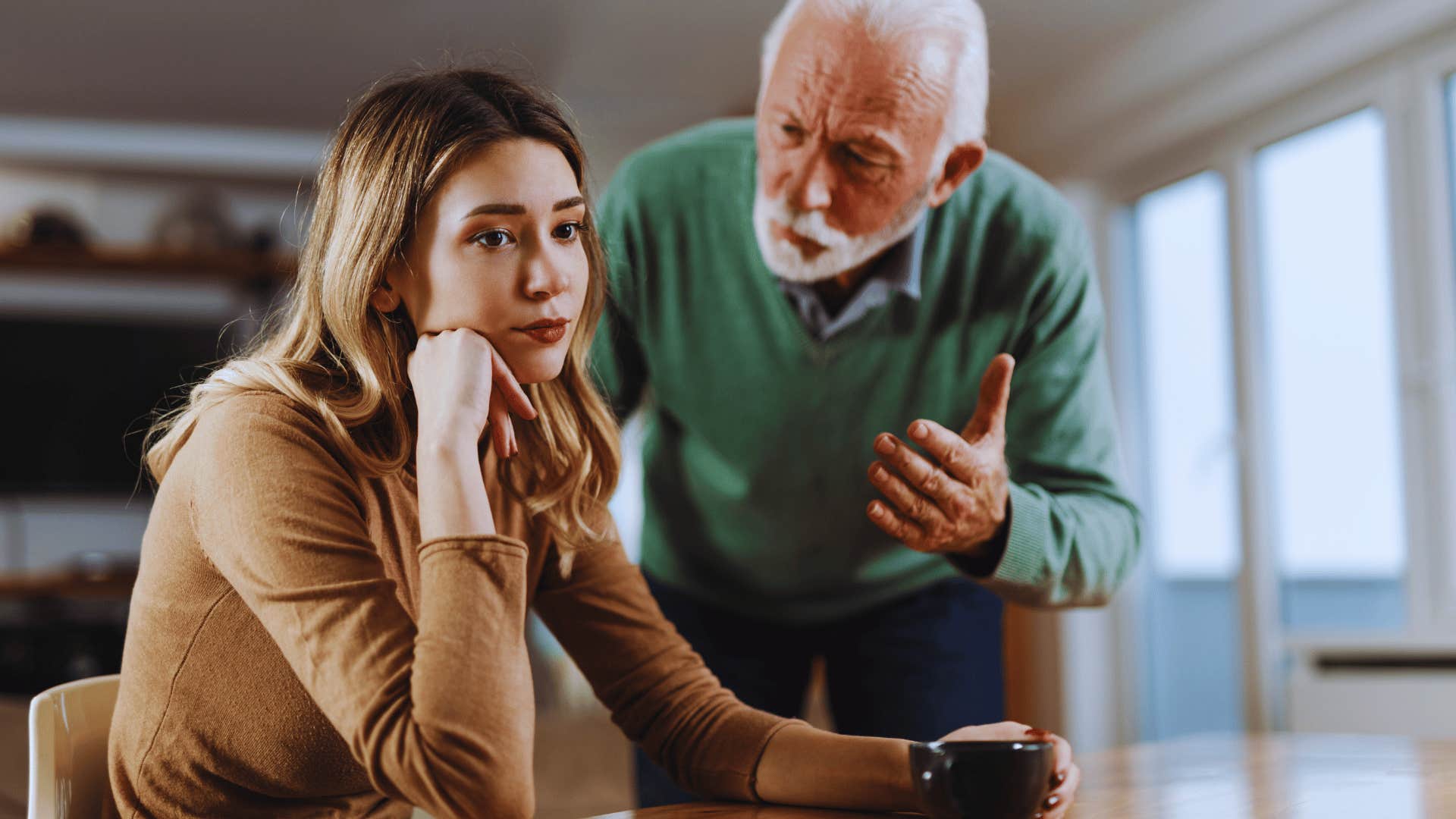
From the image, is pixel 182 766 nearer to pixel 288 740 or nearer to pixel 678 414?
pixel 288 740

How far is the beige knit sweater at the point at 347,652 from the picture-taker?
31.6 inches

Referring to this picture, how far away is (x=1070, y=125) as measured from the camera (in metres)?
4.14

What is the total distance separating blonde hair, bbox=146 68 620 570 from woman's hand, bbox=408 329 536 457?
4 cm

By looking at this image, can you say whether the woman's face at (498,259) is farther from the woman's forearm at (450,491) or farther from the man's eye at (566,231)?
the woman's forearm at (450,491)

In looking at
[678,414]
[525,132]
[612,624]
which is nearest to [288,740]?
[612,624]

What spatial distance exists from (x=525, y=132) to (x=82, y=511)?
5.06 meters

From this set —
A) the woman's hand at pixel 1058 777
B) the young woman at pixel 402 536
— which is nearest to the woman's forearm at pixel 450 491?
the young woman at pixel 402 536

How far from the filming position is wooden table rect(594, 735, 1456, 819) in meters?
0.90

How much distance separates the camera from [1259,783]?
1.04m

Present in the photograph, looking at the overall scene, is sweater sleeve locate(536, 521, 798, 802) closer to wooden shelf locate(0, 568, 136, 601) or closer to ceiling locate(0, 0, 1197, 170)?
ceiling locate(0, 0, 1197, 170)

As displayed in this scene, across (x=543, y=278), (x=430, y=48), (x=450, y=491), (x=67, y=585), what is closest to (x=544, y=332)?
(x=543, y=278)

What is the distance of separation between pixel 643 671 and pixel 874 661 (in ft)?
1.39

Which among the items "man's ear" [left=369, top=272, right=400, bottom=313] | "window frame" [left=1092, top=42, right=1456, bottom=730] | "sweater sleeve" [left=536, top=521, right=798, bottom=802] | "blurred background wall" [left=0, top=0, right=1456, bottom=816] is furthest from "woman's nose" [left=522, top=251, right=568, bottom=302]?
"window frame" [left=1092, top=42, right=1456, bottom=730]

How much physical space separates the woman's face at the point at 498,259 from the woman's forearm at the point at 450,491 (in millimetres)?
123
